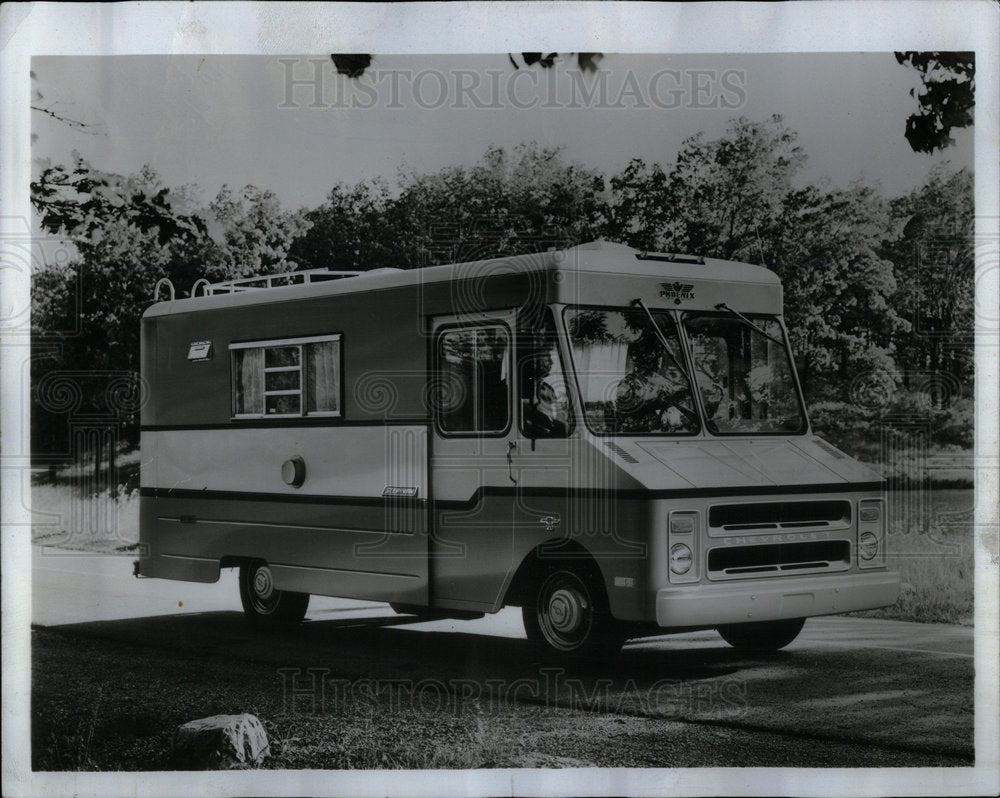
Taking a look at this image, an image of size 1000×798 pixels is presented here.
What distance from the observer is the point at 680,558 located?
318 inches

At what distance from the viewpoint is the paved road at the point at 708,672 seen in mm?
8008

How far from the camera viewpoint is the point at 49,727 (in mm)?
8445

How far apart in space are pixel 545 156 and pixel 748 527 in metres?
2.51

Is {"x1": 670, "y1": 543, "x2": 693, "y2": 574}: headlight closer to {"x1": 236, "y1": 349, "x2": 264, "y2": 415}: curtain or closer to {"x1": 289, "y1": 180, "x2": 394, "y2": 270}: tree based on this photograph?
{"x1": 289, "y1": 180, "x2": 394, "y2": 270}: tree

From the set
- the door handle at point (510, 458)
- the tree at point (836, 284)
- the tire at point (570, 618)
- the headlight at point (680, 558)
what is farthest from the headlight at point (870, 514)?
the door handle at point (510, 458)

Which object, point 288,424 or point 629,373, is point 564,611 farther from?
point 288,424

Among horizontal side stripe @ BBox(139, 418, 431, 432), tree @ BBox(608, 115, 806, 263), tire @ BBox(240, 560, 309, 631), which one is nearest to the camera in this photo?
tree @ BBox(608, 115, 806, 263)

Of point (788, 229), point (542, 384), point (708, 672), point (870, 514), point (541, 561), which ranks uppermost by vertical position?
point (788, 229)

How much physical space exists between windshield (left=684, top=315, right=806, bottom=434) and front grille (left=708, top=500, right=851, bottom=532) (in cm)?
59

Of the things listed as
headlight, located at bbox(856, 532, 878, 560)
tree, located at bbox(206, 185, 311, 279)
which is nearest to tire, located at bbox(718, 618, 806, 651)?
headlight, located at bbox(856, 532, 878, 560)

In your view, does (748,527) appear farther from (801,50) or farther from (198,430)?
(198,430)

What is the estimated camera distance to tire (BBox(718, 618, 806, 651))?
28.3 ft

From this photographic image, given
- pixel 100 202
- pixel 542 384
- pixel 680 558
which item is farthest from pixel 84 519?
pixel 680 558

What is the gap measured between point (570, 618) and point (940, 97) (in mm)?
3755
